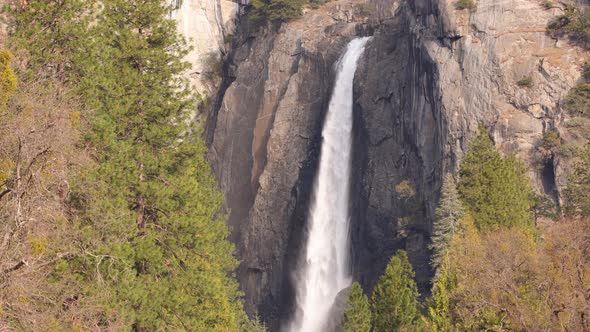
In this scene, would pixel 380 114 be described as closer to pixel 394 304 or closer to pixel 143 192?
pixel 394 304

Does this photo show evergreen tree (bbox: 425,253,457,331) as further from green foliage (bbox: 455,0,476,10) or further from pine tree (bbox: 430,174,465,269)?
green foliage (bbox: 455,0,476,10)

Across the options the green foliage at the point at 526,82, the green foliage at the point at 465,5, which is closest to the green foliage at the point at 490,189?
the green foliage at the point at 526,82

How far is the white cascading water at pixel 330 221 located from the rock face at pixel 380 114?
107cm

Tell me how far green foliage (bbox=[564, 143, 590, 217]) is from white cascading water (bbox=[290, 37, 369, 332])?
17.6m

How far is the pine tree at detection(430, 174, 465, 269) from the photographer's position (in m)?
35.5

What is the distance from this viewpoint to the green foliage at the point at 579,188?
34.8 meters

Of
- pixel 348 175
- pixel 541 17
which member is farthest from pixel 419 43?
pixel 348 175

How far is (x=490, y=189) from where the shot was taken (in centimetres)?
3544

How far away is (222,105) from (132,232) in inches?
1683

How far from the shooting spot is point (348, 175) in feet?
175

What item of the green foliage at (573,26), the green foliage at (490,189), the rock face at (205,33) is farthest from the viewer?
the rock face at (205,33)

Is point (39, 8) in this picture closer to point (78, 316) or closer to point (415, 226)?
point (78, 316)

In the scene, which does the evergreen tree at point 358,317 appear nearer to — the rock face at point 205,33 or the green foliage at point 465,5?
the green foliage at point 465,5

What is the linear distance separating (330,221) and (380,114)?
27.4ft
